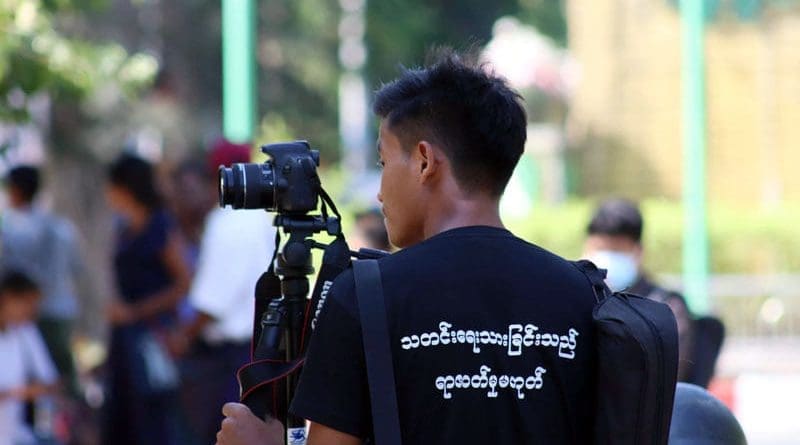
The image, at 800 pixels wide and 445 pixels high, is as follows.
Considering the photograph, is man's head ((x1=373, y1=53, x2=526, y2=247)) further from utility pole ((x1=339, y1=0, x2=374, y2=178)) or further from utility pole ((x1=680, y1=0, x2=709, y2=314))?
utility pole ((x1=339, y1=0, x2=374, y2=178))

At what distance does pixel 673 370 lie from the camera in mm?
2875

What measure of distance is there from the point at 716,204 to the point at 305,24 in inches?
267

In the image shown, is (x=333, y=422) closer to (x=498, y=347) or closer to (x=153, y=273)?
(x=498, y=347)

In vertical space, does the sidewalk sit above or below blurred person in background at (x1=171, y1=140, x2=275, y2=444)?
below

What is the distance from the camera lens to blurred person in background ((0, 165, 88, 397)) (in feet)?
31.0

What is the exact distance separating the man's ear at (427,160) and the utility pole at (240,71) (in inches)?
209

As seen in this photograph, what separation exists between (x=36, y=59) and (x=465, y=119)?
4.14m

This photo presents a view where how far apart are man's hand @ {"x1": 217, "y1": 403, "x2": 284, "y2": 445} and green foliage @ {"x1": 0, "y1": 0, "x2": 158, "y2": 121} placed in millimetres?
3691

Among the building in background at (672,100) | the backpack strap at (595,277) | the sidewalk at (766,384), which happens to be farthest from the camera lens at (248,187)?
the building in background at (672,100)

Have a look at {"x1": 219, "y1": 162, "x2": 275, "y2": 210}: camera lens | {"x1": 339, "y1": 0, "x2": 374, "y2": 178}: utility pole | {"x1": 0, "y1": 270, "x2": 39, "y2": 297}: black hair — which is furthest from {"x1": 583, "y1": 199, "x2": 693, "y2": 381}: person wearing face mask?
{"x1": 339, "y1": 0, "x2": 374, "y2": 178}: utility pole

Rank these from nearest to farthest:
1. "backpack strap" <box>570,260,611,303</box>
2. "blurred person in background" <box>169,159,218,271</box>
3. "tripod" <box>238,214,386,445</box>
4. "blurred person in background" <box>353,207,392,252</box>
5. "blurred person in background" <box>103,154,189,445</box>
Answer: "backpack strap" <box>570,260,611,303</box> < "tripod" <box>238,214,386,445</box> < "blurred person in background" <box>353,207,392,252</box> < "blurred person in background" <box>169,159,218,271</box> < "blurred person in background" <box>103,154,189,445</box>

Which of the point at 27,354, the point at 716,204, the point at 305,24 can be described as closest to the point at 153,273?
the point at 27,354

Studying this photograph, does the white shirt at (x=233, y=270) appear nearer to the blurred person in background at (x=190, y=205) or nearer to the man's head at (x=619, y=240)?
the blurred person in background at (x=190, y=205)

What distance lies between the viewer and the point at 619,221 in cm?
630
